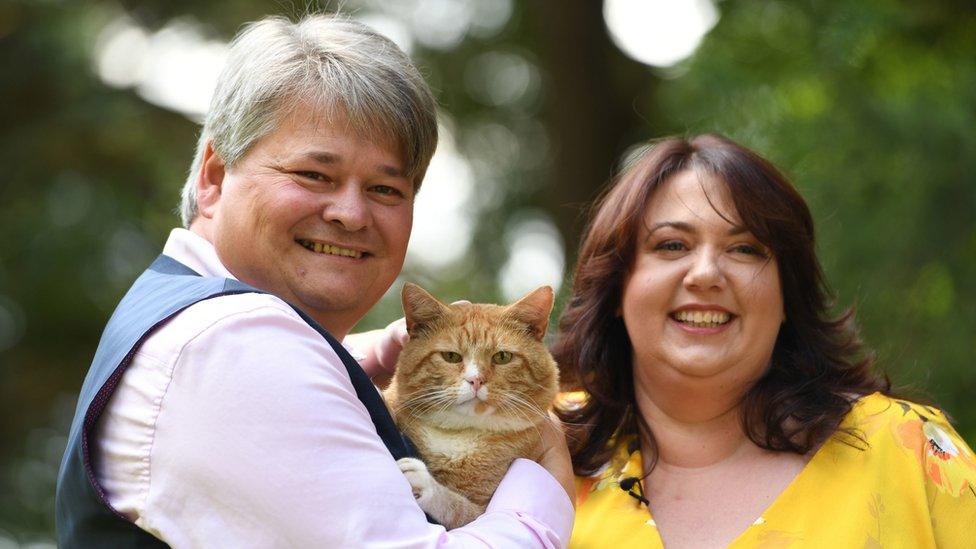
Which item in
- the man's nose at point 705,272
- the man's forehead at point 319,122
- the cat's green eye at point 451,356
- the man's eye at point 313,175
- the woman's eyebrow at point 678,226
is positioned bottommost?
the cat's green eye at point 451,356

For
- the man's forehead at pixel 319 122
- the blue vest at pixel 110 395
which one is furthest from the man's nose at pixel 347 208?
the blue vest at pixel 110 395

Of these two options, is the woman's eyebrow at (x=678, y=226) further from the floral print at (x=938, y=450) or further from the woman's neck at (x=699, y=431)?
the floral print at (x=938, y=450)

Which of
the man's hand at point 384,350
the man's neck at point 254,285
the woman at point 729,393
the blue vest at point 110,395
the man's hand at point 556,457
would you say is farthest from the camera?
the man's hand at point 384,350

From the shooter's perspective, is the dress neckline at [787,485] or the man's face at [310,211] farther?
the dress neckline at [787,485]

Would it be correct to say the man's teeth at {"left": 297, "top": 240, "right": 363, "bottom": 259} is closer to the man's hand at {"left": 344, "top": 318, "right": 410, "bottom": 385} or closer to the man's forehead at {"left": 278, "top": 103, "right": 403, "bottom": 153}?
the man's forehead at {"left": 278, "top": 103, "right": 403, "bottom": 153}

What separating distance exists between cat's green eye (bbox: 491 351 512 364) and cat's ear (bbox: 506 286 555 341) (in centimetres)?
11

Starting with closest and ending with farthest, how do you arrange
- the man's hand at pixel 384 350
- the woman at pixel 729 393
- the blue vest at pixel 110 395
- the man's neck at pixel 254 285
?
the blue vest at pixel 110 395 < the man's neck at pixel 254 285 < the woman at pixel 729 393 < the man's hand at pixel 384 350

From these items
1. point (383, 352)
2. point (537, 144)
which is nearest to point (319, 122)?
point (383, 352)

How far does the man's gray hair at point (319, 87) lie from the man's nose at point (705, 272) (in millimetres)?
772

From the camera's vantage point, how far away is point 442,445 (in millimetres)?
2535

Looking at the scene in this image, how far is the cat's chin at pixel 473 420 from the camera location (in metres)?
2.59

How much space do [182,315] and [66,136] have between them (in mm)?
4580

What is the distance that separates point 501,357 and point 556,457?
0.35 m

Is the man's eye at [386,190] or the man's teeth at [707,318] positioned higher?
the man's eye at [386,190]
